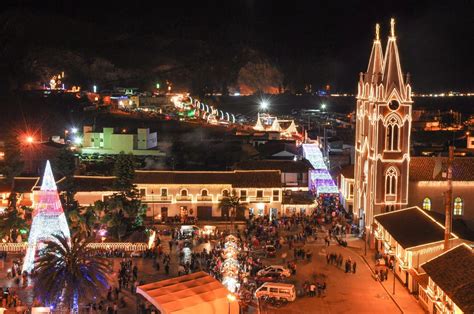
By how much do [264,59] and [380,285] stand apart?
408 feet

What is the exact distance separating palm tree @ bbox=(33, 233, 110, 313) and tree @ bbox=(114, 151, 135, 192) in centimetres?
1655

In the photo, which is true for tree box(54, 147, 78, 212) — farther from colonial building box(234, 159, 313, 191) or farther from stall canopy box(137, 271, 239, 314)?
stall canopy box(137, 271, 239, 314)

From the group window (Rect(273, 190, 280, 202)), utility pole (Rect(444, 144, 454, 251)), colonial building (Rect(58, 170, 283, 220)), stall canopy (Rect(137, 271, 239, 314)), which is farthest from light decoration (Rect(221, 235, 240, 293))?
window (Rect(273, 190, 280, 202))

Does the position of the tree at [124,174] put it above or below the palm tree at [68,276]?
above

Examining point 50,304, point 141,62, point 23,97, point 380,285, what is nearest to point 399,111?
point 380,285

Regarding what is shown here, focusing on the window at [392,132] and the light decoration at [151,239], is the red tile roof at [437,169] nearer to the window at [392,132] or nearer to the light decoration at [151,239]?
the window at [392,132]

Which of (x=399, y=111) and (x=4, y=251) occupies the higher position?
(x=399, y=111)

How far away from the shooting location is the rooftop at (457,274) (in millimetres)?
24891

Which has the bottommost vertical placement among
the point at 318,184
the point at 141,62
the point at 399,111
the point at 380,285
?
the point at 380,285

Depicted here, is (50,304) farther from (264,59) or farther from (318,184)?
(264,59)

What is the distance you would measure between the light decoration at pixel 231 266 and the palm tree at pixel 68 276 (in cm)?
591

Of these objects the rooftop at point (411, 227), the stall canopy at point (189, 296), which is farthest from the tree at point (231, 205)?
the stall canopy at point (189, 296)

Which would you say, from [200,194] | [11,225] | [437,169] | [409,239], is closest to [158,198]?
[200,194]

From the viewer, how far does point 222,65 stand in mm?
146875
